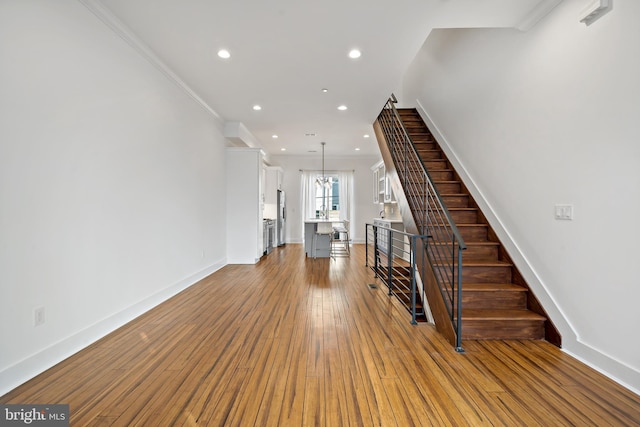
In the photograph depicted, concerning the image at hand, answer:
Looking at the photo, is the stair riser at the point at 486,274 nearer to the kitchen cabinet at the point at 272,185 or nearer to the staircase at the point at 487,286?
the staircase at the point at 487,286

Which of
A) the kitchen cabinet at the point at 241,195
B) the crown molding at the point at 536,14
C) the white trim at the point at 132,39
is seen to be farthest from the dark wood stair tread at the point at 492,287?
the kitchen cabinet at the point at 241,195

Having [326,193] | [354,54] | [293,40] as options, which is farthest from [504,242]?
[326,193]

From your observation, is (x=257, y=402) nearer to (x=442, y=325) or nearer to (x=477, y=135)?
(x=442, y=325)

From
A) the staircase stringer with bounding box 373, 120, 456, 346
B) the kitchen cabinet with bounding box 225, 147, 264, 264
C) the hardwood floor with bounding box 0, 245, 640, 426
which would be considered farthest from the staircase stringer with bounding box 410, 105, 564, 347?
the kitchen cabinet with bounding box 225, 147, 264, 264

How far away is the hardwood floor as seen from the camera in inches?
62.4

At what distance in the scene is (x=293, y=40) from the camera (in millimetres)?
3021

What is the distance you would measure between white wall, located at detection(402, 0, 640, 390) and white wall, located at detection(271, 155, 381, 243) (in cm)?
626

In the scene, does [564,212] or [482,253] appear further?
[482,253]

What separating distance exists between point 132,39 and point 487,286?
4.36 metres

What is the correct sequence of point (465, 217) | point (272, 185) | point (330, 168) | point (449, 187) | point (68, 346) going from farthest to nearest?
point (330, 168) < point (272, 185) < point (449, 187) < point (465, 217) < point (68, 346)

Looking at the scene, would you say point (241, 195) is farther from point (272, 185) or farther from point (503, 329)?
point (503, 329)

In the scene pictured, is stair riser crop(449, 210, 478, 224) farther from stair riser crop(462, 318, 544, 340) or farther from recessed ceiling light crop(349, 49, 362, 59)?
recessed ceiling light crop(349, 49, 362, 59)

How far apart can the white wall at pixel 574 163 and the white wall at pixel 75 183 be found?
13.0 feet

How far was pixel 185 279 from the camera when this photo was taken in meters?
4.16
